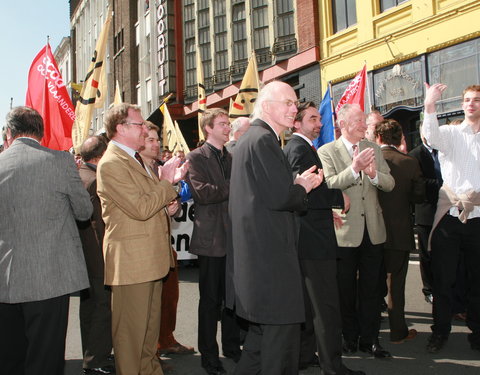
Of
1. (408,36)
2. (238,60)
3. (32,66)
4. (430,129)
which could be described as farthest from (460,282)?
(238,60)

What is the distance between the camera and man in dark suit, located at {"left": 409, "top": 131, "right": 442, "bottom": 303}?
5.40m

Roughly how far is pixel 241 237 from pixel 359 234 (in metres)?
1.90

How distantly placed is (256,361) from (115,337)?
105 cm

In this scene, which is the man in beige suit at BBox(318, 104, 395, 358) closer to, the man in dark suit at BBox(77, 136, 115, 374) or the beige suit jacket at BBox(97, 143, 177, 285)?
the beige suit jacket at BBox(97, 143, 177, 285)

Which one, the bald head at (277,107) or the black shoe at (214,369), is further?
the black shoe at (214,369)

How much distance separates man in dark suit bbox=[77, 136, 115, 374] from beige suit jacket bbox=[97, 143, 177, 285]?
2.77ft

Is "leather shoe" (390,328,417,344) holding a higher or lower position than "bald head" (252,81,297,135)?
lower

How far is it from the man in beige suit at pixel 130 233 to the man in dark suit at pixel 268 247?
0.70 m

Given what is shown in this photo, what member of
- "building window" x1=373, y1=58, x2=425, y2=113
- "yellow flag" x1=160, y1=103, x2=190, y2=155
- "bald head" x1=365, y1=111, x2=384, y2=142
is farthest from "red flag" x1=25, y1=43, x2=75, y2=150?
"building window" x1=373, y1=58, x2=425, y2=113

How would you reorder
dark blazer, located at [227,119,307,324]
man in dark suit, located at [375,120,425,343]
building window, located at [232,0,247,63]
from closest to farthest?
dark blazer, located at [227,119,307,324] < man in dark suit, located at [375,120,425,343] < building window, located at [232,0,247,63]

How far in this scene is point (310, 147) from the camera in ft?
13.3

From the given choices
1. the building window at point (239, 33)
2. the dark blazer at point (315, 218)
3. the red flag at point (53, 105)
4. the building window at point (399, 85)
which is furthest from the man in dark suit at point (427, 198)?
the building window at point (239, 33)

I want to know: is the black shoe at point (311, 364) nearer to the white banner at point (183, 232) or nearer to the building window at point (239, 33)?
the white banner at point (183, 232)

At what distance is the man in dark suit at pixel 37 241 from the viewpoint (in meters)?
3.18
